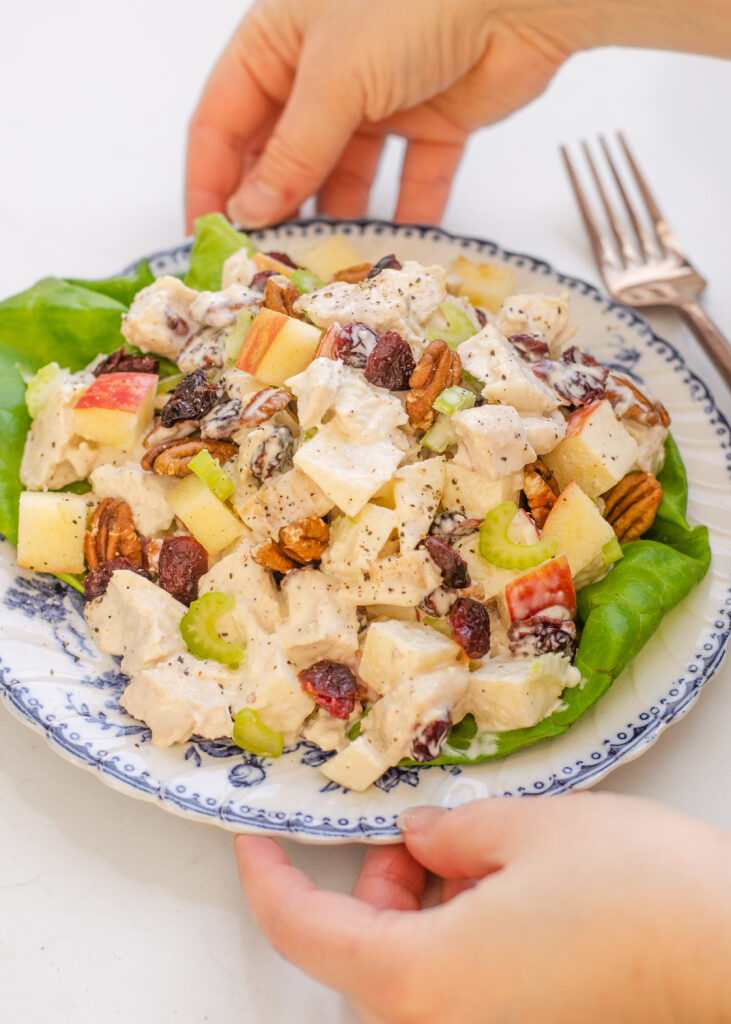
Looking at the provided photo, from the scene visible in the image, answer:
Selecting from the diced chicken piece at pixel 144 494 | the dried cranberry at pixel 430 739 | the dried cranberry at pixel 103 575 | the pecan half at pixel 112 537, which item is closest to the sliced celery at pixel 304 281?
the diced chicken piece at pixel 144 494

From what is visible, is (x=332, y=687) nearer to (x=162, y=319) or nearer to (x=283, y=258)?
(x=162, y=319)

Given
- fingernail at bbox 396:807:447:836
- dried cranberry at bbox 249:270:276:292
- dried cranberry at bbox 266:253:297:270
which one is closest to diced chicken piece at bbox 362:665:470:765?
fingernail at bbox 396:807:447:836

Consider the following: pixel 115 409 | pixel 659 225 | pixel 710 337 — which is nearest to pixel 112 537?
pixel 115 409

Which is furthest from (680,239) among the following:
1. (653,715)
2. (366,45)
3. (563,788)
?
(563,788)

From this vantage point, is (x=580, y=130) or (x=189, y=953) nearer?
(x=189, y=953)

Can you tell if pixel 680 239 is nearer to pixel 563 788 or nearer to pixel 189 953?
pixel 563 788

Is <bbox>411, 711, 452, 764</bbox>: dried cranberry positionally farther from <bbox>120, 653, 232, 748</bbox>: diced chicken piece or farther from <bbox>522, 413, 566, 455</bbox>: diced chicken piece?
<bbox>522, 413, 566, 455</bbox>: diced chicken piece
